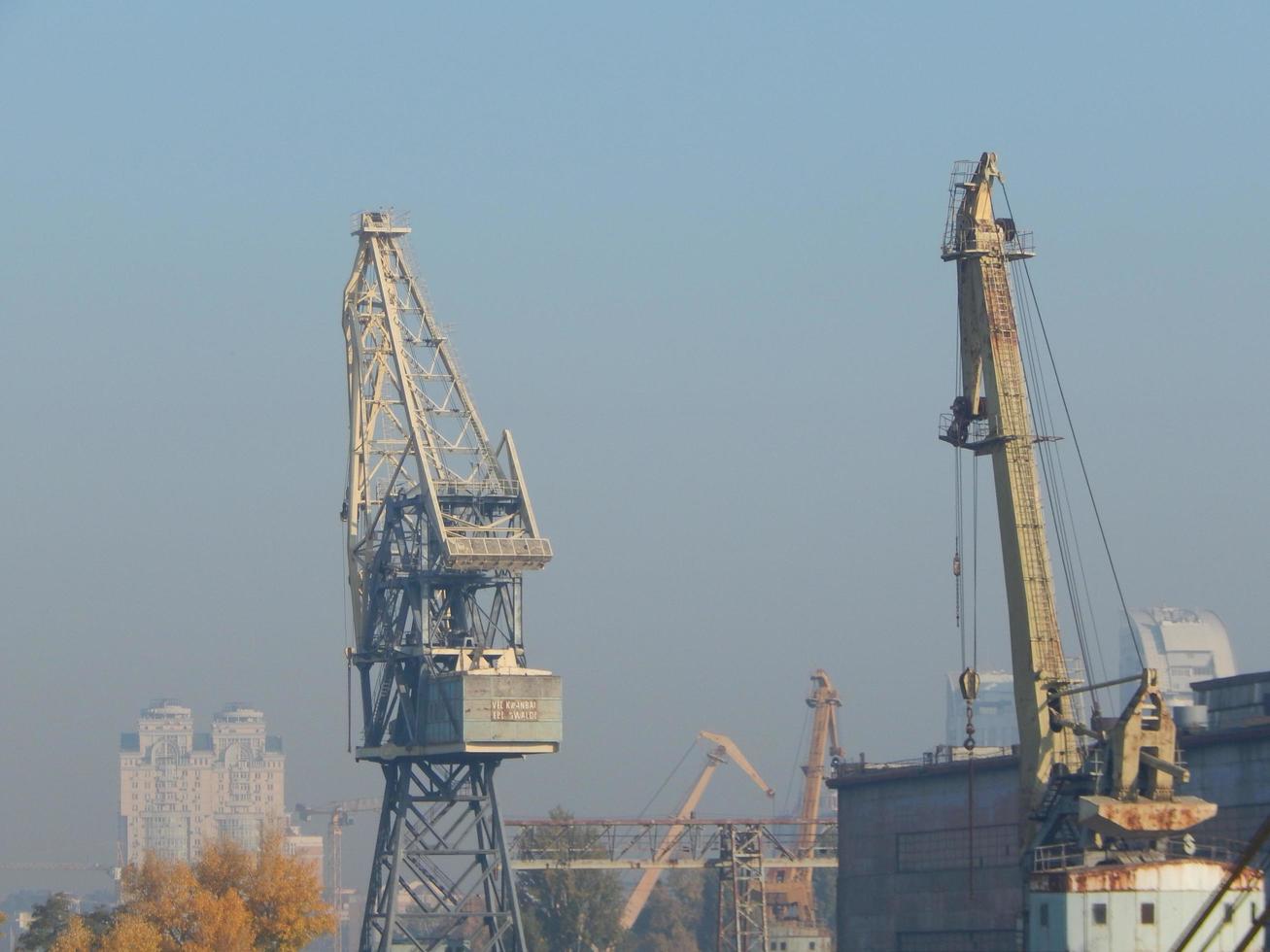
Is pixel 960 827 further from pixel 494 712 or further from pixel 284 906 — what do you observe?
pixel 284 906

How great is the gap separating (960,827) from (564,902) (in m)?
73.6

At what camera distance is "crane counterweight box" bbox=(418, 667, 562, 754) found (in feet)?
378

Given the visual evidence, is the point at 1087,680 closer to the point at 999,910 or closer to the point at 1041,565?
the point at 1041,565

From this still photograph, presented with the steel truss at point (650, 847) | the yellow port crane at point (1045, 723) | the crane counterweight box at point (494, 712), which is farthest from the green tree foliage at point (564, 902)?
the yellow port crane at point (1045, 723)

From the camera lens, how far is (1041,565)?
77.6 meters

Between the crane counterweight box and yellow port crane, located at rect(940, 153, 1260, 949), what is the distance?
3996 centimetres

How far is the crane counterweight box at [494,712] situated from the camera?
115 metres

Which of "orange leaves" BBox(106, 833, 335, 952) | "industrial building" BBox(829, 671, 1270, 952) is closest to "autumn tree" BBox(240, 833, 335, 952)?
"orange leaves" BBox(106, 833, 335, 952)

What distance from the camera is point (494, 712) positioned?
116 m

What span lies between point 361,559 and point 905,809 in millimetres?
31572

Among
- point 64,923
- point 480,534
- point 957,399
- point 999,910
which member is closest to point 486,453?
point 480,534

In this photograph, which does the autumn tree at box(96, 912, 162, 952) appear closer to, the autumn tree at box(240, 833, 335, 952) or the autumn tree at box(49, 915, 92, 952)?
the autumn tree at box(49, 915, 92, 952)

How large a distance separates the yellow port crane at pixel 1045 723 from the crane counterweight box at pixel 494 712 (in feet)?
131

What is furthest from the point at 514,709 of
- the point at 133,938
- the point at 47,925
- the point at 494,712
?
the point at 47,925
